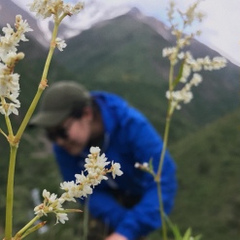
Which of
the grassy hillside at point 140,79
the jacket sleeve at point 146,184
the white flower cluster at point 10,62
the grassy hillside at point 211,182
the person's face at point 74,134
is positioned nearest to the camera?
the white flower cluster at point 10,62

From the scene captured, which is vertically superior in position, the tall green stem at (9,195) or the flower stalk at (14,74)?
the flower stalk at (14,74)

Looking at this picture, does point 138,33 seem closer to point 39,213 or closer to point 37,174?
point 37,174

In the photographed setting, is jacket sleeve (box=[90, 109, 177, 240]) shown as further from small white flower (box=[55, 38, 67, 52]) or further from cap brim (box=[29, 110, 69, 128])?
small white flower (box=[55, 38, 67, 52])

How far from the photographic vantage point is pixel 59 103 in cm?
310

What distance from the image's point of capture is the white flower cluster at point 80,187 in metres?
0.53

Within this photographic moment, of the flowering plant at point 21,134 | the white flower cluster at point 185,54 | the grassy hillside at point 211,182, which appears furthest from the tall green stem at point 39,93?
the grassy hillside at point 211,182

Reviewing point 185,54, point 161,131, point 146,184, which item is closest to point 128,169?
point 146,184

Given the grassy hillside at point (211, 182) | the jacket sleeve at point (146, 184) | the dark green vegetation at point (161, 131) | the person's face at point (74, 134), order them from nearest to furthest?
the dark green vegetation at point (161, 131) < the jacket sleeve at point (146, 184) < the person's face at point (74, 134) < the grassy hillside at point (211, 182)

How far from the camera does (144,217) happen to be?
2.84 metres

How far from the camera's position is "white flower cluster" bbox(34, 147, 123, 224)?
53 cm

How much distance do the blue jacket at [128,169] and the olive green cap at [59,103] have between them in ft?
0.45

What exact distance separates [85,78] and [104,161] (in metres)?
45.1

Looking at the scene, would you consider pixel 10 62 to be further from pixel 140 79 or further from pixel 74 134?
pixel 140 79

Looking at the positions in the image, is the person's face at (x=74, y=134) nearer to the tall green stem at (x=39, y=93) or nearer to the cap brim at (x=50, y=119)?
the cap brim at (x=50, y=119)
